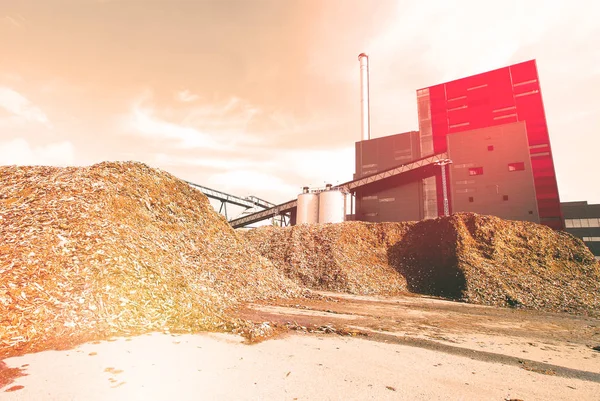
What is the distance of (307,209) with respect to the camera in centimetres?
3716

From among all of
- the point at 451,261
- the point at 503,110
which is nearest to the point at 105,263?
the point at 451,261

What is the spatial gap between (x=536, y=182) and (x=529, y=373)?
38.3m

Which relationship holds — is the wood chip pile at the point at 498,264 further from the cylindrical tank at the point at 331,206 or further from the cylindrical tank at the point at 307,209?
the cylindrical tank at the point at 307,209

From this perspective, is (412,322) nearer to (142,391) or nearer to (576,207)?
(142,391)

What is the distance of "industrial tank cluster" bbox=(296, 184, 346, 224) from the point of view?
35.6 m

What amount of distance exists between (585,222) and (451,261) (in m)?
49.5

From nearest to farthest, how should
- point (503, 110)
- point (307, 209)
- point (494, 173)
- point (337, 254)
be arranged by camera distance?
point (337, 254) → point (494, 173) → point (307, 209) → point (503, 110)

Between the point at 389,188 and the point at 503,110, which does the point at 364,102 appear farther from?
the point at 503,110

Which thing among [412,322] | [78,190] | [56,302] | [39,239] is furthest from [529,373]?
[78,190]

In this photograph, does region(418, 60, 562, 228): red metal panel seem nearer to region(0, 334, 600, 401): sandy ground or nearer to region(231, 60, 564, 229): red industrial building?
region(231, 60, 564, 229): red industrial building

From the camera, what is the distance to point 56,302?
5738mm

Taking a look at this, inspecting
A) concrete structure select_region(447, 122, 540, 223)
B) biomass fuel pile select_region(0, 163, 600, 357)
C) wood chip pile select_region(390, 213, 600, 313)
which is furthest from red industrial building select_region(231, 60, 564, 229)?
wood chip pile select_region(390, 213, 600, 313)

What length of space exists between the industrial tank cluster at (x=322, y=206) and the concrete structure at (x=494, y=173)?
1476cm

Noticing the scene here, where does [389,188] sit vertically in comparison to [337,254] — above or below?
above
